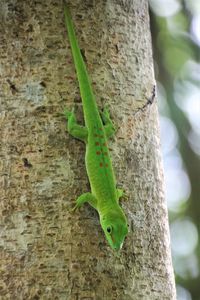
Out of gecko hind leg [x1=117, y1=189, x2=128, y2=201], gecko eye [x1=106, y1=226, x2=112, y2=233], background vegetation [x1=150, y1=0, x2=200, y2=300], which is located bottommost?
gecko eye [x1=106, y1=226, x2=112, y2=233]

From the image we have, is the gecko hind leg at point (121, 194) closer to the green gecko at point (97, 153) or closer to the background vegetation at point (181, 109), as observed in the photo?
the green gecko at point (97, 153)

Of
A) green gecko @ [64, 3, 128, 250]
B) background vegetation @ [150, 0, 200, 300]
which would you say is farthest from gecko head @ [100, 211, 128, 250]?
background vegetation @ [150, 0, 200, 300]

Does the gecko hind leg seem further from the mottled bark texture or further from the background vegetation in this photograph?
the background vegetation

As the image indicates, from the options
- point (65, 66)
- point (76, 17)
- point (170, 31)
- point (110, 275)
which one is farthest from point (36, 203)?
point (170, 31)

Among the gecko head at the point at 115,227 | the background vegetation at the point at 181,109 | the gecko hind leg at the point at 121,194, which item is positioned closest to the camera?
the gecko head at the point at 115,227

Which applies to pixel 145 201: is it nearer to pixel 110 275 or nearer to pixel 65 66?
pixel 110 275

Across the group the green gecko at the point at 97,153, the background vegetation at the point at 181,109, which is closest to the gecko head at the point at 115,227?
the green gecko at the point at 97,153
